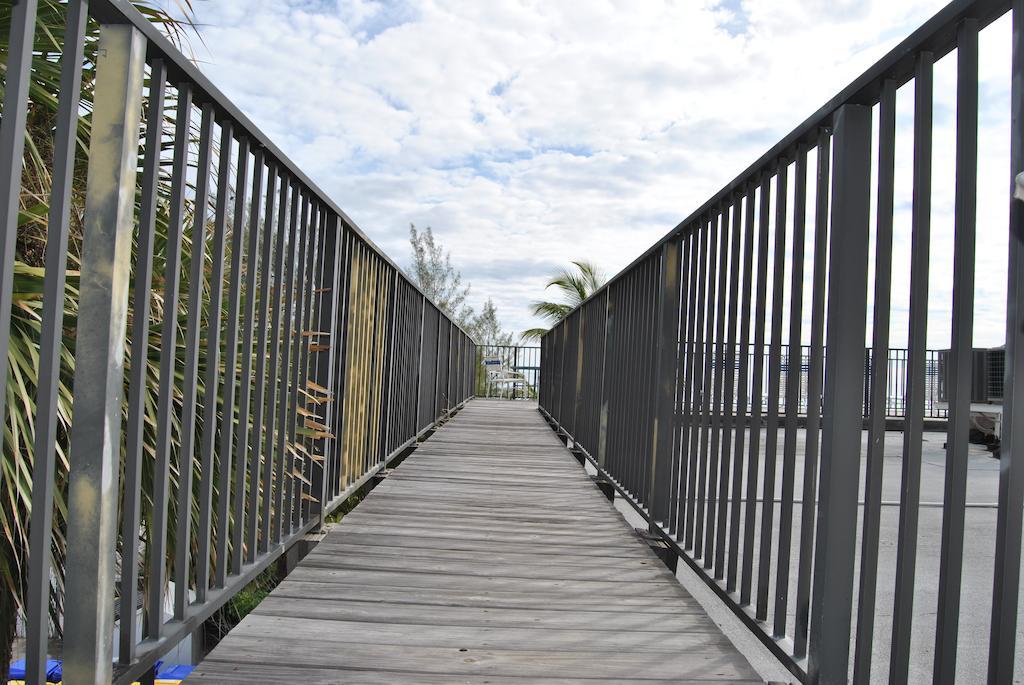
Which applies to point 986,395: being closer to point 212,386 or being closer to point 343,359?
point 343,359

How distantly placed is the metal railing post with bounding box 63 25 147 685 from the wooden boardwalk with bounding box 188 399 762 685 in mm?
449

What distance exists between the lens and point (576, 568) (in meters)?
2.31

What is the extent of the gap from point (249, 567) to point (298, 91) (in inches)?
165

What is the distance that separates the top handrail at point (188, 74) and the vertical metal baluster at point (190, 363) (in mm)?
43

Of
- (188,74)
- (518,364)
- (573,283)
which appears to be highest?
(573,283)

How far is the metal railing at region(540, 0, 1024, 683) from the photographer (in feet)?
3.17

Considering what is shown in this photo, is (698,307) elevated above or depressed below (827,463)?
above

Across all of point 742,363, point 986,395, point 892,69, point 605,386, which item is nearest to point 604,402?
point 605,386

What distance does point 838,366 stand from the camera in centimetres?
133

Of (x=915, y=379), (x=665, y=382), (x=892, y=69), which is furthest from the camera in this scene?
(x=665, y=382)

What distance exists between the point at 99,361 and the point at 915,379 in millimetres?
1201

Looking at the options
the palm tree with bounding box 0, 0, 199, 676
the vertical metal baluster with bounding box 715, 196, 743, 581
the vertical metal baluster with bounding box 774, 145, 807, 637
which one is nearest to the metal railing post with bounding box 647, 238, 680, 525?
the vertical metal baluster with bounding box 715, 196, 743, 581

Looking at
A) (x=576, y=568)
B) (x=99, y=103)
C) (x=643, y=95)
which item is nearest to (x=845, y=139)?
(x=99, y=103)

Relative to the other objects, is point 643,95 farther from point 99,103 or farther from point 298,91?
point 99,103
